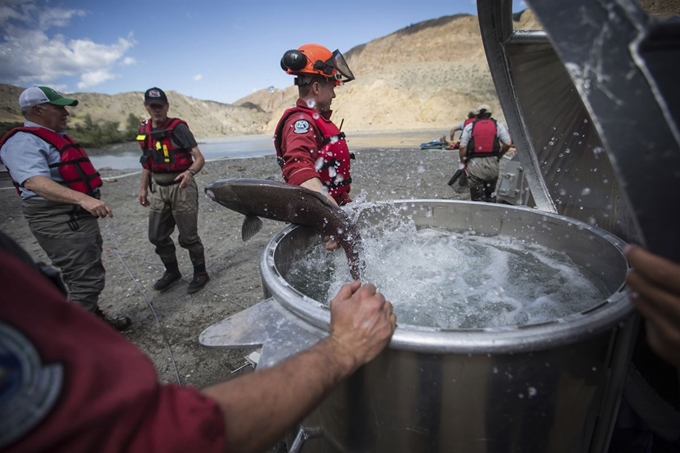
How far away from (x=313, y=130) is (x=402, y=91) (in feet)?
113

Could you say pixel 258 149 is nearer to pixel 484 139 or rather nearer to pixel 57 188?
pixel 484 139

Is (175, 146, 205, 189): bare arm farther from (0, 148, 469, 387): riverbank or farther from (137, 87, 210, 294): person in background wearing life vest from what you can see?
(0, 148, 469, 387): riverbank

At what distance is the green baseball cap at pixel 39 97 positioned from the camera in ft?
9.39

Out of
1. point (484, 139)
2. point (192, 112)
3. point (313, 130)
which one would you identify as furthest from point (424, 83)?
point (192, 112)

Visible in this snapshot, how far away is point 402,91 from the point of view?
33781 mm

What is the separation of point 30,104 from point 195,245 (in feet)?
6.42

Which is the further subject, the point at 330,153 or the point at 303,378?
the point at 330,153

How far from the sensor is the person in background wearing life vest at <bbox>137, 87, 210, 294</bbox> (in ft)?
12.8

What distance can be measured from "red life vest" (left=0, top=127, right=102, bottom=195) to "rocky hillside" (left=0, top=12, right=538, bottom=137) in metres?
15.4

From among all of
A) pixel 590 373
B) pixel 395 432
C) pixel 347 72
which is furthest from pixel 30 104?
pixel 590 373

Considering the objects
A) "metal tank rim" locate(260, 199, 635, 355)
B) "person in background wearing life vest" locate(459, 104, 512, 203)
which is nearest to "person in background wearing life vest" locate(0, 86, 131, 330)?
"metal tank rim" locate(260, 199, 635, 355)

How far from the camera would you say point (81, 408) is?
51 cm

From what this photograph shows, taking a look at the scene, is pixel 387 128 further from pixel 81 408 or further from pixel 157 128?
pixel 81 408

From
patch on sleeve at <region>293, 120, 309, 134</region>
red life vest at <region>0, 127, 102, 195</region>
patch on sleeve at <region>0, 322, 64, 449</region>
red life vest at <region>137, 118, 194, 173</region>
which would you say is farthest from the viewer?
red life vest at <region>137, 118, 194, 173</region>
